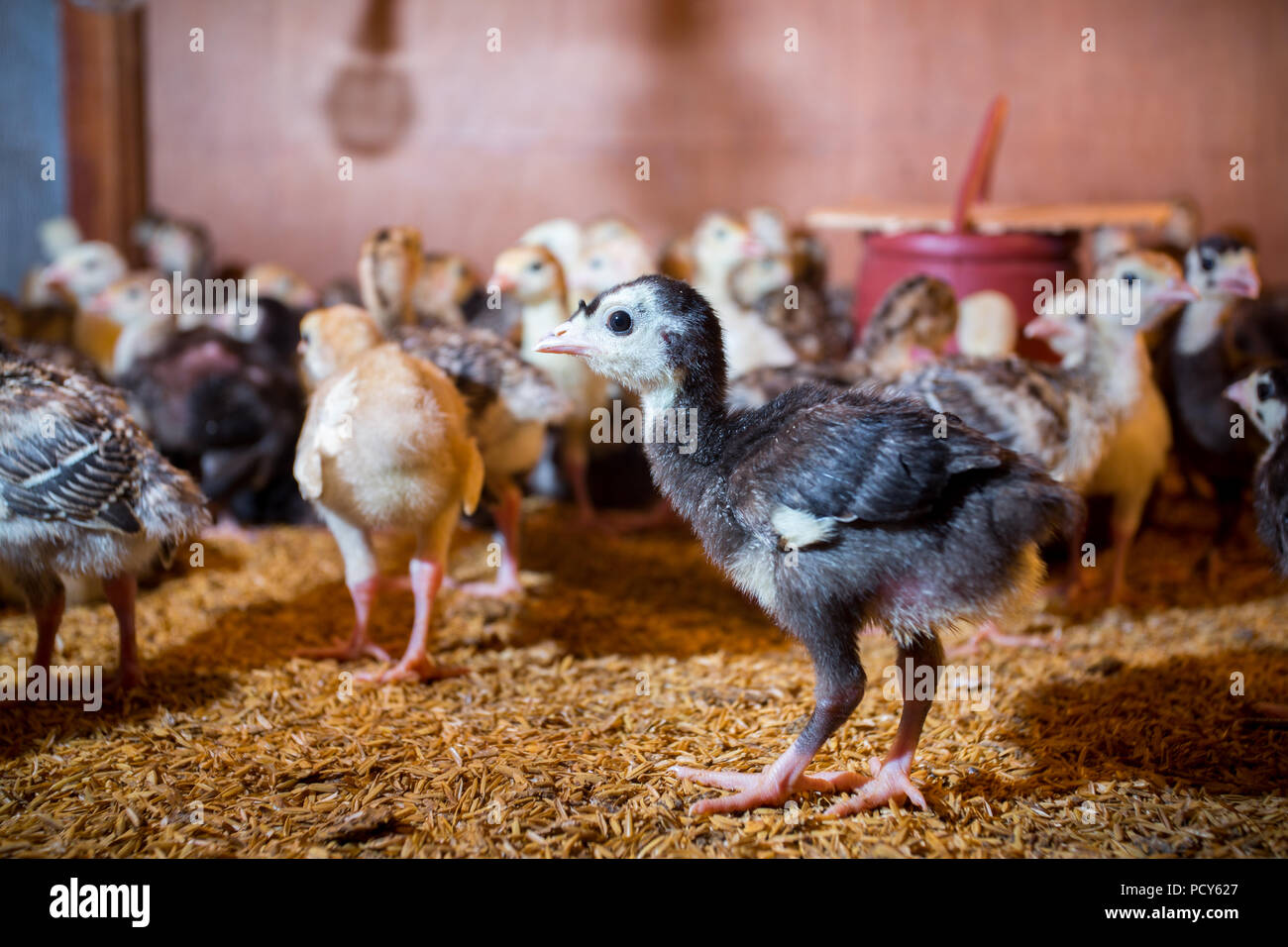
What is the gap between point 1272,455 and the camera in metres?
3.17

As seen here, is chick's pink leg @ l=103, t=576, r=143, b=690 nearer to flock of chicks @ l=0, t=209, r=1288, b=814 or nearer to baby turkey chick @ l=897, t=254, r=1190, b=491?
flock of chicks @ l=0, t=209, r=1288, b=814

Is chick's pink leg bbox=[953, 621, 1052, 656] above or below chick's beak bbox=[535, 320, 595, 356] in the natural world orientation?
below

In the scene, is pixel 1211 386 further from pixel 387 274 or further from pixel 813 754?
pixel 387 274

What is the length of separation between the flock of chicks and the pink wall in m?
0.89

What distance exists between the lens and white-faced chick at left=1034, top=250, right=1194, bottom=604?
12.9 feet

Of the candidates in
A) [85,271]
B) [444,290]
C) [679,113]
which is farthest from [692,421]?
[679,113]

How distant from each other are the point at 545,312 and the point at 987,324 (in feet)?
6.34

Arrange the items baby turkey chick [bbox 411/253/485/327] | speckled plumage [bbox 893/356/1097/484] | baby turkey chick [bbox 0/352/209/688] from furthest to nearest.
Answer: baby turkey chick [bbox 411/253/485/327]
speckled plumage [bbox 893/356/1097/484]
baby turkey chick [bbox 0/352/209/688]

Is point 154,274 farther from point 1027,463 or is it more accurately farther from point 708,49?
point 1027,463

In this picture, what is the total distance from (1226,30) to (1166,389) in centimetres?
318

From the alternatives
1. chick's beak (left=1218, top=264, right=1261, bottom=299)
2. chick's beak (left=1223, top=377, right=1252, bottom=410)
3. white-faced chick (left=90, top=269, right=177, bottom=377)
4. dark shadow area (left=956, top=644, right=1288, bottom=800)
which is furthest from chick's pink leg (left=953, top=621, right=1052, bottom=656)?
white-faced chick (left=90, top=269, right=177, bottom=377)

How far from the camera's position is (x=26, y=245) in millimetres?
6859

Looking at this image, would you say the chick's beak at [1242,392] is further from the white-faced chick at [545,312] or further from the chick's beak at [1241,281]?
the white-faced chick at [545,312]

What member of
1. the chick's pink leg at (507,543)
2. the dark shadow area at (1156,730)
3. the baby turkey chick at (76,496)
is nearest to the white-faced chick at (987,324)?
the dark shadow area at (1156,730)
